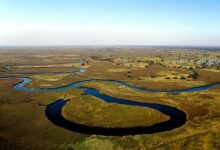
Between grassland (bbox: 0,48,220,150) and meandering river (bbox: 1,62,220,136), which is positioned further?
meandering river (bbox: 1,62,220,136)

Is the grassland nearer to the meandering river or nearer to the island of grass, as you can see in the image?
the island of grass

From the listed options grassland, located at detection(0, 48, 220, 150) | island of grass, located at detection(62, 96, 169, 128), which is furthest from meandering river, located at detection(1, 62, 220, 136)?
grassland, located at detection(0, 48, 220, 150)

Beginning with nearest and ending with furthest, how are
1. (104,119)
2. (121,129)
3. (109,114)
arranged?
(121,129) < (104,119) < (109,114)

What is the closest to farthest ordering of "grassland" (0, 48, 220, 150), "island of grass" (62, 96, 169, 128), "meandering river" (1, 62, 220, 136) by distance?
"grassland" (0, 48, 220, 150)
"meandering river" (1, 62, 220, 136)
"island of grass" (62, 96, 169, 128)

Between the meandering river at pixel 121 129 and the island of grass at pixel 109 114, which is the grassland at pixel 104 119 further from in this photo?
the meandering river at pixel 121 129

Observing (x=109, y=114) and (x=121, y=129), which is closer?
(x=121, y=129)

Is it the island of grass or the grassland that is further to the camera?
the island of grass

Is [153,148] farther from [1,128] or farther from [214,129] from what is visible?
[1,128]

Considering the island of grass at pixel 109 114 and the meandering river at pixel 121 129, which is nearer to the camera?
the meandering river at pixel 121 129

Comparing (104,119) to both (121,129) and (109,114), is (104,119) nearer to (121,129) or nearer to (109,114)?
(109,114)

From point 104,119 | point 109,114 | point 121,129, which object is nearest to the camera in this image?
point 121,129

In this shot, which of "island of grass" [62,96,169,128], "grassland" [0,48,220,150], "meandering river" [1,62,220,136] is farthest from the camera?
"island of grass" [62,96,169,128]

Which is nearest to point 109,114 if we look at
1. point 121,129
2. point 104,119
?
point 104,119

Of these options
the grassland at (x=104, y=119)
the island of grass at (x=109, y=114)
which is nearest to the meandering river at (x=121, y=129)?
the island of grass at (x=109, y=114)
